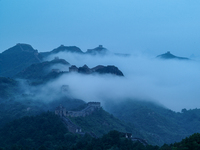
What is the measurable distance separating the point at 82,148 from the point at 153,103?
6880 cm

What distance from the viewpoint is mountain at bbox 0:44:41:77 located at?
13475 cm

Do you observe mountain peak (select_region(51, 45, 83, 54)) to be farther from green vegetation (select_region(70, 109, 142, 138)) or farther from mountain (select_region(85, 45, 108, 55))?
green vegetation (select_region(70, 109, 142, 138))

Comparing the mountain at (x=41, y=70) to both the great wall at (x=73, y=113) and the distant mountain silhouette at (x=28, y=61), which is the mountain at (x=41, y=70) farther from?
the great wall at (x=73, y=113)

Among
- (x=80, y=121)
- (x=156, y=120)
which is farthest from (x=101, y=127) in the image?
(x=156, y=120)

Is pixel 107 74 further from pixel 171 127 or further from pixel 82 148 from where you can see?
pixel 82 148

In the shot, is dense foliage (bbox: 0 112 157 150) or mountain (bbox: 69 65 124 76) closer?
dense foliage (bbox: 0 112 157 150)

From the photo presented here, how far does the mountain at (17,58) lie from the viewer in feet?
442

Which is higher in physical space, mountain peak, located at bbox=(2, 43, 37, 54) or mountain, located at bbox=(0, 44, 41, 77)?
mountain peak, located at bbox=(2, 43, 37, 54)

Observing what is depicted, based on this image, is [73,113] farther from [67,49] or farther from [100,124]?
[67,49]

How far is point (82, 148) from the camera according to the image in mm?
42562

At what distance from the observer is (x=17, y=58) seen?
473 feet

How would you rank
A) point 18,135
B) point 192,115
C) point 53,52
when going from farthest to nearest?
1. point 53,52
2. point 192,115
3. point 18,135

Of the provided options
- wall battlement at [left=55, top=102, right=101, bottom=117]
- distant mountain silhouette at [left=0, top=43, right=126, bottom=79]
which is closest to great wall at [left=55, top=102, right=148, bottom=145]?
wall battlement at [left=55, top=102, right=101, bottom=117]

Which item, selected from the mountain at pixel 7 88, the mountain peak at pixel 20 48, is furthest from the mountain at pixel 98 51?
the mountain at pixel 7 88
